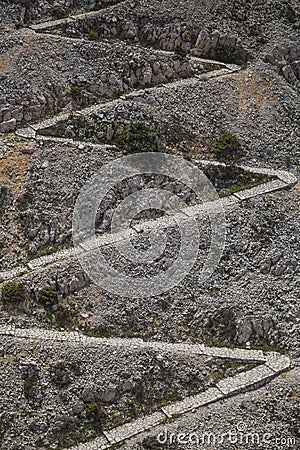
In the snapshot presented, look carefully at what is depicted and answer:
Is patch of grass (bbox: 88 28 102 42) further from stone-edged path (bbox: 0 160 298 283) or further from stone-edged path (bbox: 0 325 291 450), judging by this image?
stone-edged path (bbox: 0 325 291 450)

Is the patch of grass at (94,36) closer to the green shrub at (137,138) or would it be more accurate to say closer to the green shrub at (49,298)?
the green shrub at (137,138)

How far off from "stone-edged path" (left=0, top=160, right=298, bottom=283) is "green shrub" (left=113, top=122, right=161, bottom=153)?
2721 mm

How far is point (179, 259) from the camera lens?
3441 cm

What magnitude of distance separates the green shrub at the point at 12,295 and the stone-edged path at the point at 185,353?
108 cm

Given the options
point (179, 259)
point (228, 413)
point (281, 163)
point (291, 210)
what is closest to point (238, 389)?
point (228, 413)

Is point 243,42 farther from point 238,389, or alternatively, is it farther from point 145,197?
point 238,389

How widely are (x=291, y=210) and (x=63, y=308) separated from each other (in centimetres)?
1169

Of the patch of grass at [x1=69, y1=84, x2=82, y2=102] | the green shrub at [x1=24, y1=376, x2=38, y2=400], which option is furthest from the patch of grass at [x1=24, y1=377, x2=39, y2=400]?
the patch of grass at [x1=69, y1=84, x2=82, y2=102]

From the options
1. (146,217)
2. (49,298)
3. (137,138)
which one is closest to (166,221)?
(146,217)

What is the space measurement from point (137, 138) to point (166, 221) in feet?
15.7

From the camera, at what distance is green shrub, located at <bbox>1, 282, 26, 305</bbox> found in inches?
1248

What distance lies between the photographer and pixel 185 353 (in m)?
31.5

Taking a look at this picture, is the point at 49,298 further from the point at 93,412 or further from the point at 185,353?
the point at 185,353

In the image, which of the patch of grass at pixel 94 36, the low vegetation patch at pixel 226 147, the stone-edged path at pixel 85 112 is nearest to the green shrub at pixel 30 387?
the stone-edged path at pixel 85 112
